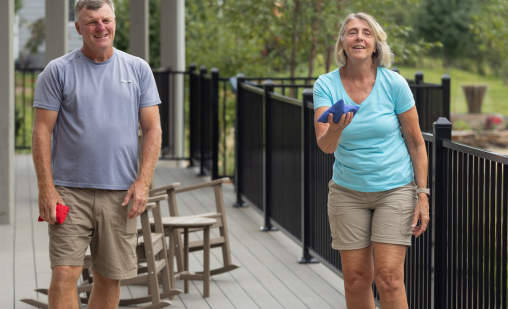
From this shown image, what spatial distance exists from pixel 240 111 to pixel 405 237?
16.1ft

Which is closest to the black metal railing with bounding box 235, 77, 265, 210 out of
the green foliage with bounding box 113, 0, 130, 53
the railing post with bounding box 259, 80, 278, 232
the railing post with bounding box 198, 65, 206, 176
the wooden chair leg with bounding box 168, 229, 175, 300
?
the railing post with bounding box 259, 80, 278, 232

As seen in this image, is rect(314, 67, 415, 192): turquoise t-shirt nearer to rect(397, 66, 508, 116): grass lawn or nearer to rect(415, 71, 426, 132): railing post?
rect(415, 71, 426, 132): railing post

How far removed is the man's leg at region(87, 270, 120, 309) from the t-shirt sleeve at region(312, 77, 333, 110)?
4.16 ft

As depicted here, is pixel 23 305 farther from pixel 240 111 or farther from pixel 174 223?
pixel 240 111

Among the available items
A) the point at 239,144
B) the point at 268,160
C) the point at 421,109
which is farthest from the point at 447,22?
the point at 268,160

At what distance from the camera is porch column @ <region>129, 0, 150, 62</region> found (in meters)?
Result: 10.6

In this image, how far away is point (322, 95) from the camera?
3256 mm

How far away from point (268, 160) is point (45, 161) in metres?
3.78

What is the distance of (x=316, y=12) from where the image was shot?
10.8m

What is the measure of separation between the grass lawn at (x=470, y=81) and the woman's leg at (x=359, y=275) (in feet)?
55.9

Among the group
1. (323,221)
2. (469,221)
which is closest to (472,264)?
(469,221)

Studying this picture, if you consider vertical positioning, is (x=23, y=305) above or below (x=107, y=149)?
below

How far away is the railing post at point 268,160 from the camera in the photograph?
267 inches

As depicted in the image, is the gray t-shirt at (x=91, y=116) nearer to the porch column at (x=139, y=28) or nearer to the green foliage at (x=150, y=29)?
the porch column at (x=139, y=28)
